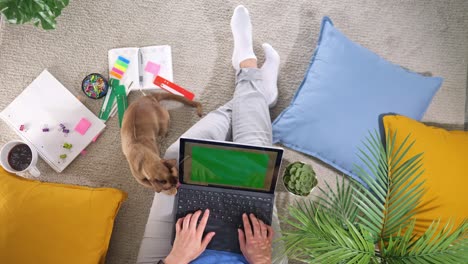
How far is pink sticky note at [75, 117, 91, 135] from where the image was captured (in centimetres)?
168

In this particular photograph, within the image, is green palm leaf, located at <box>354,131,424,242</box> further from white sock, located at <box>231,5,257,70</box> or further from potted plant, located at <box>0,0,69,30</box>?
potted plant, located at <box>0,0,69,30</box>

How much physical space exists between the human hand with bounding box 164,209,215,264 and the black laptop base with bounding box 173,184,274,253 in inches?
1.2

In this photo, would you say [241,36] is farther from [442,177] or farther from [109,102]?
[442,177]

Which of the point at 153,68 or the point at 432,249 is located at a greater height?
the point at 153,68

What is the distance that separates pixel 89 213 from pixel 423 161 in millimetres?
1221

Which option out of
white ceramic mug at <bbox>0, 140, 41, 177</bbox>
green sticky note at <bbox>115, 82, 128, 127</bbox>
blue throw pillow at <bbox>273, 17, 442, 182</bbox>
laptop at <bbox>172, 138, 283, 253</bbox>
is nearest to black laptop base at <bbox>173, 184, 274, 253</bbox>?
laptop at <bbox>172, 138, 283, 253</bbox>

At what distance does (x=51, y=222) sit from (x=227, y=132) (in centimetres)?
75

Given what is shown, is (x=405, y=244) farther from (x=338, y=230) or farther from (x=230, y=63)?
(x=230, y=63)

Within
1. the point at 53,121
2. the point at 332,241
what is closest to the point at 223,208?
the point at 332,241

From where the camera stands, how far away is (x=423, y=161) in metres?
1.24

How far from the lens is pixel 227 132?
1514 millimetres

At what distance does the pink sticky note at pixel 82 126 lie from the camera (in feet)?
5.51

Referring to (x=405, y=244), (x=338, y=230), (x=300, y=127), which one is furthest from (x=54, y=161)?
(x=405, y=244)

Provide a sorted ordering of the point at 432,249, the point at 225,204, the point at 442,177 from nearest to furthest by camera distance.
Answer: the point at 432,249 → the point at 442,177 → the point at 225,204
